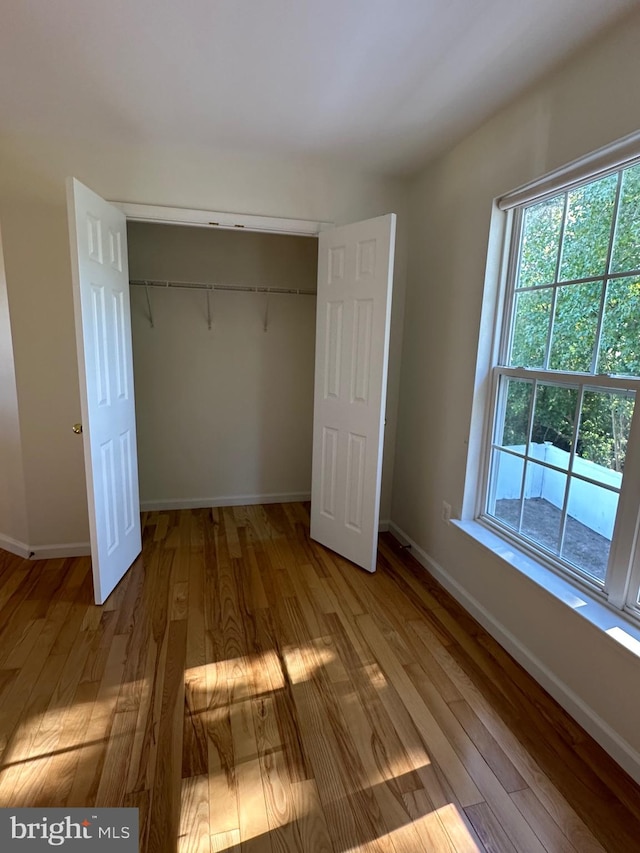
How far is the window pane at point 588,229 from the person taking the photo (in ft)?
5.41

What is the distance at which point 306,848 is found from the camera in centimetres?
121

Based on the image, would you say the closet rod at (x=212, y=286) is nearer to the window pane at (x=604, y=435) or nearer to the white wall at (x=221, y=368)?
the white wall at (x=221, y=368)

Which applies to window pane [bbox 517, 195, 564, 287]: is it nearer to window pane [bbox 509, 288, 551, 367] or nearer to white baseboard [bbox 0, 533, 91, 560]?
window pane [bbox 509, 288, 551, 367]

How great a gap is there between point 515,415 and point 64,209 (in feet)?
8.79

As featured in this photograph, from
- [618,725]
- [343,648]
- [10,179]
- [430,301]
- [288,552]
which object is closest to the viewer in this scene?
[618,725]

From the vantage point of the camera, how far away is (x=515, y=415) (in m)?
2.14

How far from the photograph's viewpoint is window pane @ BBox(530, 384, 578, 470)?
1820 mm

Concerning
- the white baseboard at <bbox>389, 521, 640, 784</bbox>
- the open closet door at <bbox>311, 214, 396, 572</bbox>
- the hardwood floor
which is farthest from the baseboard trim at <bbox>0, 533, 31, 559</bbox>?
the white baseboard at <bbox>389, 521, 640, 784</bbox>

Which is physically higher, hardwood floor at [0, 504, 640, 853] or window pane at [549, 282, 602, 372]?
window pane at [549, 282, 602, 372]

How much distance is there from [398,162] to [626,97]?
140cm

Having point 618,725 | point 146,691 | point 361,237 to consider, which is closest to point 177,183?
point 361,237

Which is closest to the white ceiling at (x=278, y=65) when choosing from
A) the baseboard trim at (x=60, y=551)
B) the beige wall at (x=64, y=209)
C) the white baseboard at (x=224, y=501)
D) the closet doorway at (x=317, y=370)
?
the beige wall at (x=64, y=209)

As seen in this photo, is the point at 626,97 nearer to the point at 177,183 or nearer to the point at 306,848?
the point at 177,183

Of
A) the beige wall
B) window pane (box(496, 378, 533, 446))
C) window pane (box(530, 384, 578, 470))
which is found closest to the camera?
window pane (box(530, 384, 578, 470))
